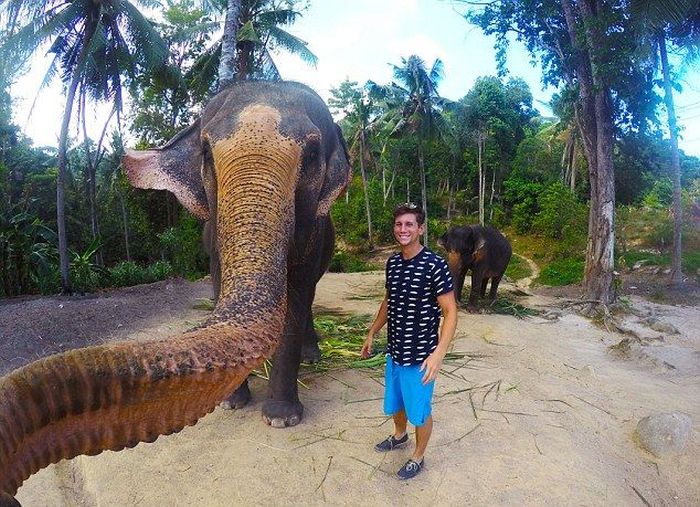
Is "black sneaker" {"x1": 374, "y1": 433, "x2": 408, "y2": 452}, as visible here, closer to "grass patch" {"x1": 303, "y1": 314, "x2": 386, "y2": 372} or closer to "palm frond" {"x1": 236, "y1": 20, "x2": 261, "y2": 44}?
"grass patch" {"x1": 303, "y1": 314, "x2": 386, "y2": 372}

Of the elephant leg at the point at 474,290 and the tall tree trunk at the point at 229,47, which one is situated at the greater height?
the tall tree trunk at the point at 229,47

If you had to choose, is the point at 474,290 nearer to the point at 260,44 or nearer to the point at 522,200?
the point at 260,44

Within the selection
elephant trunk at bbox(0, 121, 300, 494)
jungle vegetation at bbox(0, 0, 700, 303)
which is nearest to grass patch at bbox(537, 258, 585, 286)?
jungle vegetation at bbox(0, 0, 700, 303)

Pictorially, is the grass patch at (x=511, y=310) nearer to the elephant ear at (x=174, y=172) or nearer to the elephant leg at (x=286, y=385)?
the elephant leg at (x=286, y=385)

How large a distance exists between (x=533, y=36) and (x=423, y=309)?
17011 millimetres

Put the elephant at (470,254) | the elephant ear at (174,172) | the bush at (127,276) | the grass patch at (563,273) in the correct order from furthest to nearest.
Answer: the grass patch at (563,273) → the bush at (127,276) → the elephant at (470,254) → the elephant ear at (174,172)

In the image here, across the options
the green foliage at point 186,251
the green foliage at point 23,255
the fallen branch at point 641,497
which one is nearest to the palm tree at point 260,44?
the green foliage at point 186,251

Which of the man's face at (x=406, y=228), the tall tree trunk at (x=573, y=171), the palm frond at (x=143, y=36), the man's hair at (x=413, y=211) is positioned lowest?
the man's face at (x=406, y=228)

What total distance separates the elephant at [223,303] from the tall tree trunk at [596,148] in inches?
385

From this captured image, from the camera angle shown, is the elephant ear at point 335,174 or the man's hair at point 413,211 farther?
the elephant ear at point 335,174

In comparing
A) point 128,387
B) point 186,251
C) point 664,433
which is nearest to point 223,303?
point 128,387

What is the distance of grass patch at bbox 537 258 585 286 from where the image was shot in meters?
21.6

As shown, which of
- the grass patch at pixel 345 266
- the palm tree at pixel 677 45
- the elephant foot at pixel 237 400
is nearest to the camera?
the elephant foot at pixel 237 400

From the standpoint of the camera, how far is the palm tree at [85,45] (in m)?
17.2
